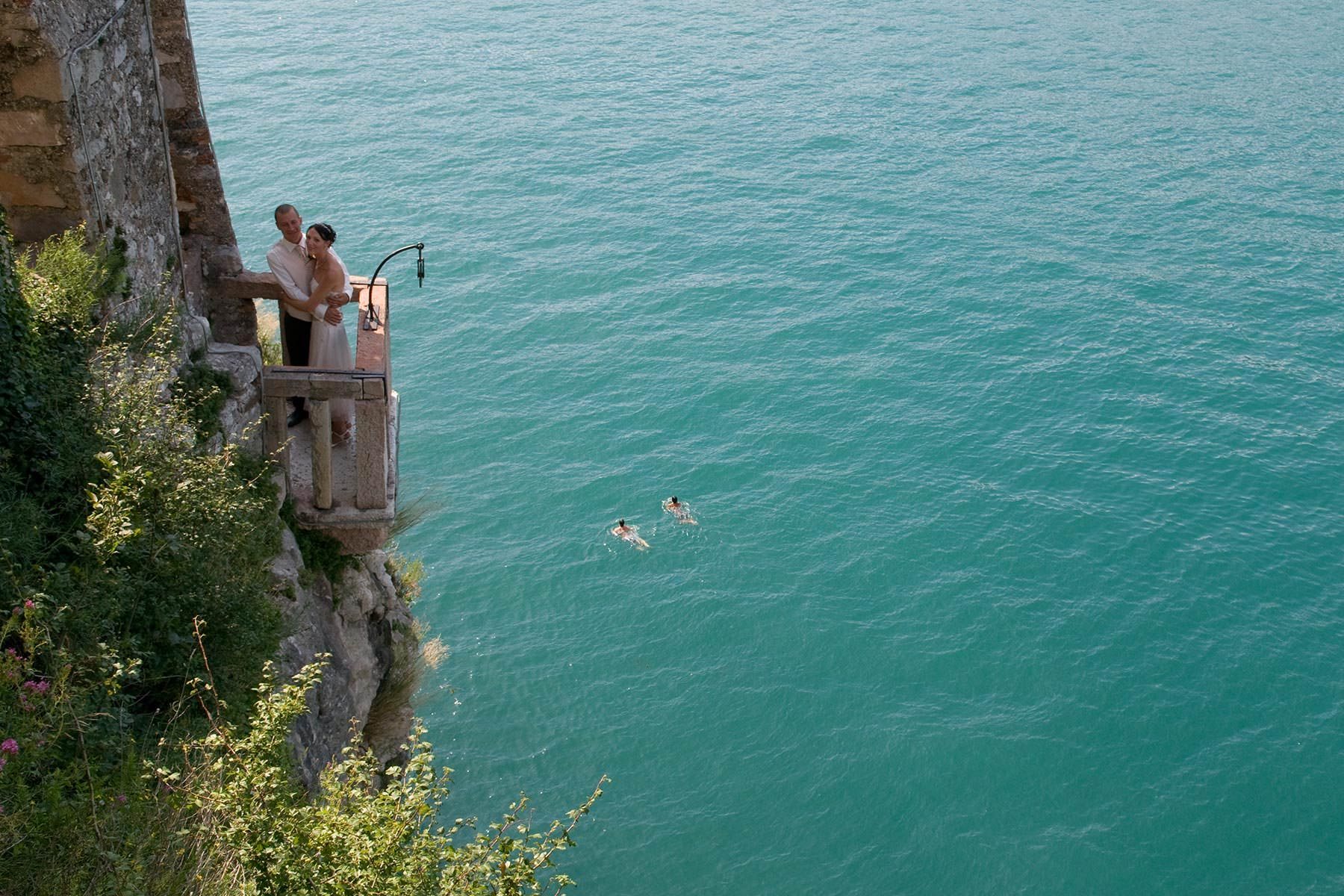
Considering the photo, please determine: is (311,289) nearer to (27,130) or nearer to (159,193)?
(159,193)

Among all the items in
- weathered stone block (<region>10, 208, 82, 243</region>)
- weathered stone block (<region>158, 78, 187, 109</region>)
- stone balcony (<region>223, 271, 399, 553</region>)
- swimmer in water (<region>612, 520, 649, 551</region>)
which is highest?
weathered stone block (<region>158, 78, 187, 109</region>)

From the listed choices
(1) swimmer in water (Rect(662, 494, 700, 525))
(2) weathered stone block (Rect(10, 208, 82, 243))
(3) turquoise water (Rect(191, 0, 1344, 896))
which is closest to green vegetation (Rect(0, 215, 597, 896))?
(2) weathered stone block (Rect(10, 208, 82, 243))

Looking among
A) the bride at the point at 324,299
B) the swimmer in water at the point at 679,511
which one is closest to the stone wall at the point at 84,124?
the bride at the point at 324,299

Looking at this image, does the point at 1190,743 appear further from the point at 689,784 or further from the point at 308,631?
the point at 308,631

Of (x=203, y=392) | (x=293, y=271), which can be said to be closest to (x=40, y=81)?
(x=203, y=392)

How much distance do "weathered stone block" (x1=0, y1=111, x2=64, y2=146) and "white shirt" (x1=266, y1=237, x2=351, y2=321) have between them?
2.52 metres

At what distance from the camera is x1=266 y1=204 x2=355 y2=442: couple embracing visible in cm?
1043

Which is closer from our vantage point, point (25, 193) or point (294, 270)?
point (25, 193)

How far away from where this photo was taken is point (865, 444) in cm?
2631

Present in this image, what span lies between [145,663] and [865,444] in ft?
66.8

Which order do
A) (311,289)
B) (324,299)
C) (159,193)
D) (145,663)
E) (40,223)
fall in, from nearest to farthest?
(145,663), (40,223), (159,193), (324,299), (311,289)

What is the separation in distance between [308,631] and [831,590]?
13.4 meters

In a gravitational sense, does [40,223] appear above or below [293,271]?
above

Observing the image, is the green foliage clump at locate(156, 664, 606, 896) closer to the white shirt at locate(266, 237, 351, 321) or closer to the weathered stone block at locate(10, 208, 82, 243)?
the weathered stone block at locate(10, 208, 82, 243)
